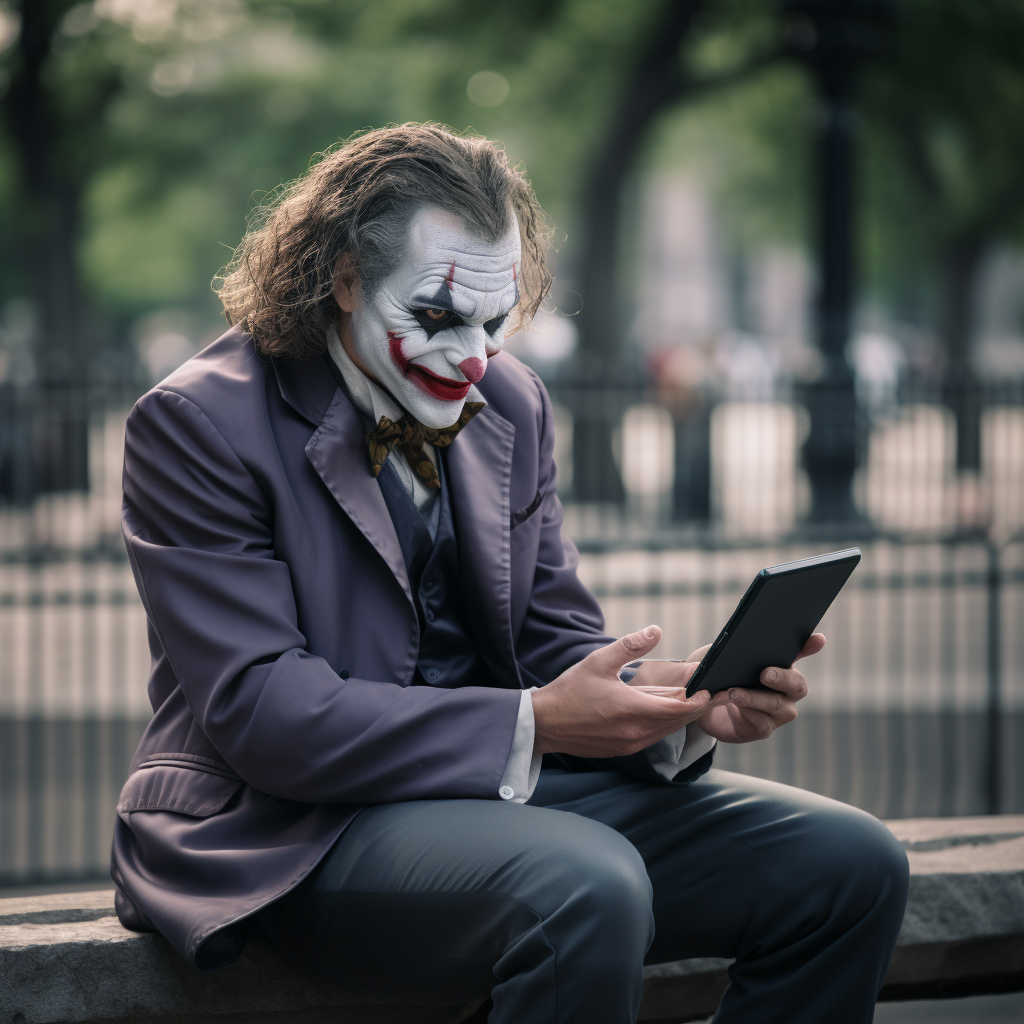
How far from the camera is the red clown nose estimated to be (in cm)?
225

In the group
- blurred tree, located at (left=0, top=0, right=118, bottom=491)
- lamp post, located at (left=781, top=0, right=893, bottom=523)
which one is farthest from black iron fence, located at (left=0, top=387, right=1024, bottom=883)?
blurred tree, located at (left=0, top=0, right=118, bottom=491)

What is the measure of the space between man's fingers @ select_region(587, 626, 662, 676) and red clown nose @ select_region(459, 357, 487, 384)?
56 cm

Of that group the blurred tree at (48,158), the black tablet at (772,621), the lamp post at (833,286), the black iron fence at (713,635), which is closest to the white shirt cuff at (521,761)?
the black tablet at (772,621)

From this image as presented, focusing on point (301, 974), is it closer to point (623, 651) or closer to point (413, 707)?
point (413, 707)

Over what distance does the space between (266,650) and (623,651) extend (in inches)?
20.9

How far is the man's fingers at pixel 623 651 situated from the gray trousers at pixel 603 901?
0.25 meters

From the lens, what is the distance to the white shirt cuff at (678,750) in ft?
7.43

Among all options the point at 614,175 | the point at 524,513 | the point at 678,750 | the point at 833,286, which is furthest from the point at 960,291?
the point at 678,750

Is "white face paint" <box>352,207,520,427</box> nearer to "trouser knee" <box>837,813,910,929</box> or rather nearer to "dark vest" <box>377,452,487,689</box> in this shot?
"dark vest" <box>377,452,487,689</box>

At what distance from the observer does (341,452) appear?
7.12 ft

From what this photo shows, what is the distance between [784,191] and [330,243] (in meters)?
21.1

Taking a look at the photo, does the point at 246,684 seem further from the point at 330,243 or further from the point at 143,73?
the point at 143,73

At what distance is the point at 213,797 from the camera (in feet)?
6.86

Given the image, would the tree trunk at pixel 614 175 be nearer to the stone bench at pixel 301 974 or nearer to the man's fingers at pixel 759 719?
the stone bench at pixel 301 974
